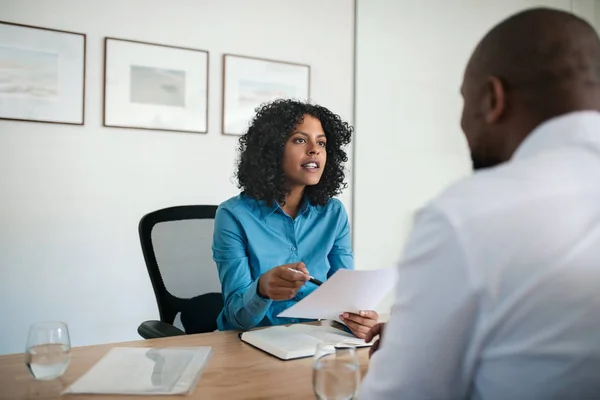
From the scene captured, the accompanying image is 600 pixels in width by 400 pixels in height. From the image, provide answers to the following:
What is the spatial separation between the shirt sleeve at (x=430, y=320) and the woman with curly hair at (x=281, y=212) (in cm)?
86

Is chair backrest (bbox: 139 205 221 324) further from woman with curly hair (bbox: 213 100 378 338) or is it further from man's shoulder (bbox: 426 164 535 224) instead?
man's shoulder (bbox: 426 164 535 224)

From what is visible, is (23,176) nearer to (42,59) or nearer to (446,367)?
(42,59)

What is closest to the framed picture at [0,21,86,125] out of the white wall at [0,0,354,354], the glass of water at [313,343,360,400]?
the white wall at [0,0,354,354]

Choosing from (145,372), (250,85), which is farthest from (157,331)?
(250,85)

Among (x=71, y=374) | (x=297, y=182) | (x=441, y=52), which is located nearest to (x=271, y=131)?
(x=297, y=182)

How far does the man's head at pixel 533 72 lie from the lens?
2.28ft

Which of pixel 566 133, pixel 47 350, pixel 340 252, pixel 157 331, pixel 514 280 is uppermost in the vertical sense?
pixel 566 133

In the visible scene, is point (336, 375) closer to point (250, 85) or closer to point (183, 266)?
point (183, 266)

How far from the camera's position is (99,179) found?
8.70 feet

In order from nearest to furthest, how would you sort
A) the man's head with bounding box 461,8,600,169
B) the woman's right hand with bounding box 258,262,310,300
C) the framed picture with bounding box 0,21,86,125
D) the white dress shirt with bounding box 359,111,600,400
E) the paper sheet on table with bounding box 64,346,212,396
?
the white dress shirt with bounding box 359,111,600,400 → the man's head with bounding box 461,8,600,169 → the paper sheet on table with bounding box 64,346,212,396 → the woman's right hand with bounding box 258,262,310,300 → the framed picture with bounding box 0,21,86,125

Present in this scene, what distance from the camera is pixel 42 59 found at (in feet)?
8.21

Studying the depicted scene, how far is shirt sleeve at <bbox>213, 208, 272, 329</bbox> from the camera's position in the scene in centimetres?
150

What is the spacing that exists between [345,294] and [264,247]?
1.68 feet

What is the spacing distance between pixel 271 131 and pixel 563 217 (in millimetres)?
1443
